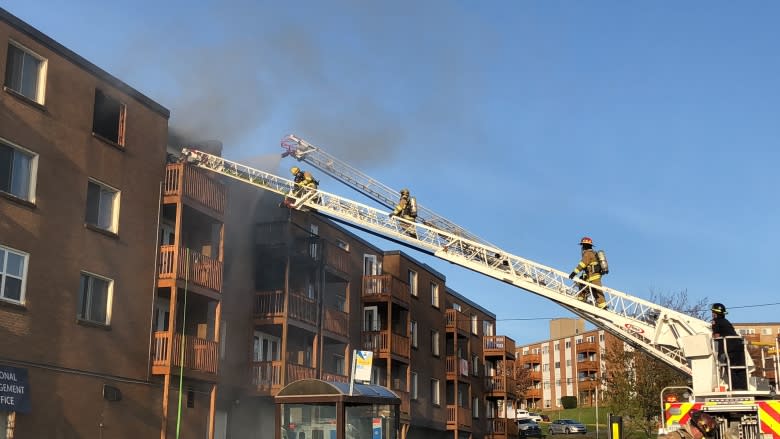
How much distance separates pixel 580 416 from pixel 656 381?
5770 centimetres

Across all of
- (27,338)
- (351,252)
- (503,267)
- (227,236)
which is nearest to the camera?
(27,338)

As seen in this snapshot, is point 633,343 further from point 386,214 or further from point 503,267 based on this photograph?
point 386,214

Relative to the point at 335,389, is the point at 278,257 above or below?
above

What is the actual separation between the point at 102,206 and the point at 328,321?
11.1 m

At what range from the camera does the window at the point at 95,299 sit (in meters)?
21.7

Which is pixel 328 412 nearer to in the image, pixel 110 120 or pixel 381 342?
pixel 110 120

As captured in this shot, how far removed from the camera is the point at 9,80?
20344 millimetres

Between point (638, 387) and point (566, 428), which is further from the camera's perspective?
point (566, 428)

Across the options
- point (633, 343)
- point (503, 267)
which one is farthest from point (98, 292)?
point (633, 343)

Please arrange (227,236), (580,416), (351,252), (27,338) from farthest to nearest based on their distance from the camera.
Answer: (580,416) < (351,252) < (227,236) < (27,338)

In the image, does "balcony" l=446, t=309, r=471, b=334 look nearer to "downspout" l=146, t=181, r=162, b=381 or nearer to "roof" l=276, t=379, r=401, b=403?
"downspout" l=146, t=181, r=162, b=381

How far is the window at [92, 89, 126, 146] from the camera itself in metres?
23.6

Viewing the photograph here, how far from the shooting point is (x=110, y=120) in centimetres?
2389

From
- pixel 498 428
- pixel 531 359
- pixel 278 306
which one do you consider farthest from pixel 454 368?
pixel 531 359
